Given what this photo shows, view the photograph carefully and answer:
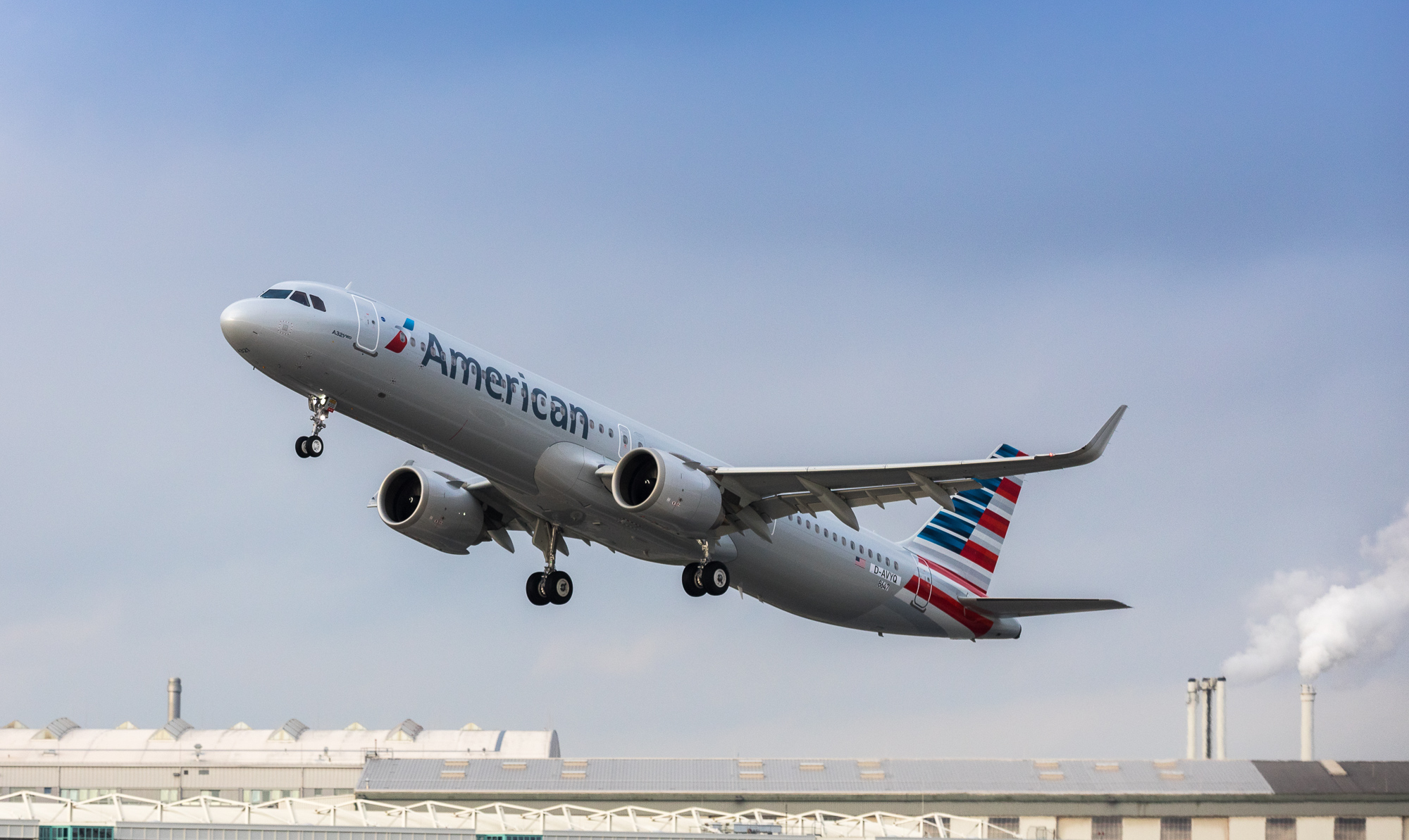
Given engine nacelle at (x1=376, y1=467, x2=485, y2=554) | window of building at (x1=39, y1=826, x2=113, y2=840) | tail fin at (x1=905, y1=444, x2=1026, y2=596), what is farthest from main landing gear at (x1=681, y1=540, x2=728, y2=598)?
window of building at (x1=39, y1=826, x2=113, y2=840)

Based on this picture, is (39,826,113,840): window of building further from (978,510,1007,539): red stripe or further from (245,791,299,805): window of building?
(245,791,299,805): window of building

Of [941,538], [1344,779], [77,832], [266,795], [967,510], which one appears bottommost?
[266,795]

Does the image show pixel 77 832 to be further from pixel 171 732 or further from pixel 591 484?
pixel 171 732

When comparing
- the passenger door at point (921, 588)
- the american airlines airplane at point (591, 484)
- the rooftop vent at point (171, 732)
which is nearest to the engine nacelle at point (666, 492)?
the american airlines airplane at point (591, 484)

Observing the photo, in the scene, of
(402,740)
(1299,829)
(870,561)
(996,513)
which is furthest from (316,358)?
(402,740)

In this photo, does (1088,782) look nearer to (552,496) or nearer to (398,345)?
(552,496)

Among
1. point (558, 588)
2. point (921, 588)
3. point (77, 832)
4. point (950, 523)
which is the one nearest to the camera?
point (558, 588)

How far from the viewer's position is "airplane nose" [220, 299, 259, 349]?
1256 inches

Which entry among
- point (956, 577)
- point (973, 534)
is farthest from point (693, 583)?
point (973, 534)

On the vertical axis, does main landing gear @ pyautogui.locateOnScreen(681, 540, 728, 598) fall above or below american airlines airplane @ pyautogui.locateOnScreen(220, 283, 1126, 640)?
below

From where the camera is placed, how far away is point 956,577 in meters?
49.3

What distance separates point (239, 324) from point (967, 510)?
91.0ft

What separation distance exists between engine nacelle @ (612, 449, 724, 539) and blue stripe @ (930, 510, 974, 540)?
15100mm

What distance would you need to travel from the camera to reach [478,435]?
34.8 m
